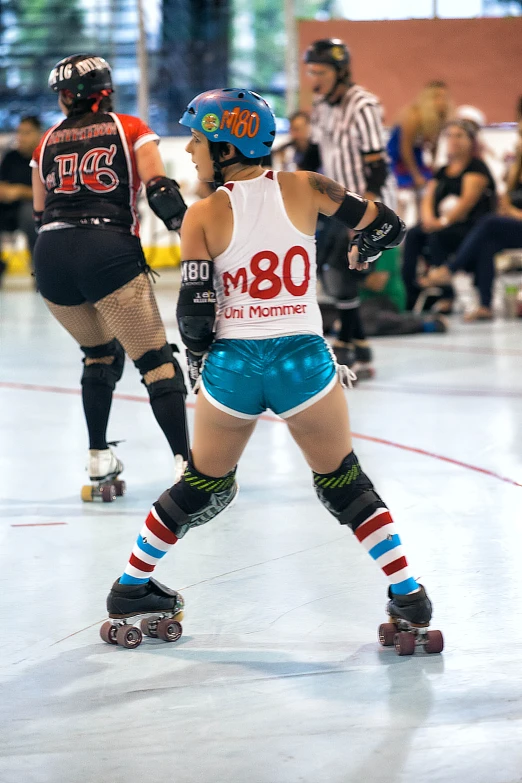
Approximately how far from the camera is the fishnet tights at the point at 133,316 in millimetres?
3537

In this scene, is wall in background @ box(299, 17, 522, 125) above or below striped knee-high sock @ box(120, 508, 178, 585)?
above

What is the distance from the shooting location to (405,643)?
2383 millimetres

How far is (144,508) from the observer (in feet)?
12.0

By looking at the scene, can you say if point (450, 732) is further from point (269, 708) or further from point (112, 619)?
point (112, 619)

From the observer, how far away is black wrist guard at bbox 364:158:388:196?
5824 millimetres

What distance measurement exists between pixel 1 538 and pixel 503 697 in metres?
1.70

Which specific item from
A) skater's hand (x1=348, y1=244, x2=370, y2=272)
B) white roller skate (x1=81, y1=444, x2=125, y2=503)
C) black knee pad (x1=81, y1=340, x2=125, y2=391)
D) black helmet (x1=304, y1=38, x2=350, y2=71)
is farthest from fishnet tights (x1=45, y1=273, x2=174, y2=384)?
black helmet (x1=304, y1=38, x2=350, y2=71)

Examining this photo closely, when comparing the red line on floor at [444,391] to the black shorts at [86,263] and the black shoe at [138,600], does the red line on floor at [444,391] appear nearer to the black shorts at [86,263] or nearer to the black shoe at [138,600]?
the black shorts at [86,263]

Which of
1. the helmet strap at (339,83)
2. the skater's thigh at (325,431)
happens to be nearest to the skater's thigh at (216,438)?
the skater's thigh at (325,431)

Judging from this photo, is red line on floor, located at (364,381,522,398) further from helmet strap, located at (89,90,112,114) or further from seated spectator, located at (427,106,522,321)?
seated spectator, located at (427,106,522,321)

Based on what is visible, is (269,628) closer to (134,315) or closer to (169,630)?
(169,630)

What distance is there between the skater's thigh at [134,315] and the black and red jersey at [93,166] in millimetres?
221

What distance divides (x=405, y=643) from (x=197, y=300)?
850 mm

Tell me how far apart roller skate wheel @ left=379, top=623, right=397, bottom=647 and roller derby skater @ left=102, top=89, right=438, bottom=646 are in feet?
0.13
